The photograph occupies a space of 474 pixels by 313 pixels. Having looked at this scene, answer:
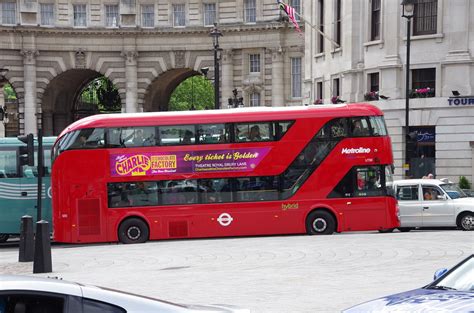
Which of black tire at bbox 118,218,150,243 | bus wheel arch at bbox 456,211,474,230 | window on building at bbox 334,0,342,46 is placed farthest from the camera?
window on building at bbox 334,0,342,46

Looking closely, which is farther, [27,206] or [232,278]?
[27,206]

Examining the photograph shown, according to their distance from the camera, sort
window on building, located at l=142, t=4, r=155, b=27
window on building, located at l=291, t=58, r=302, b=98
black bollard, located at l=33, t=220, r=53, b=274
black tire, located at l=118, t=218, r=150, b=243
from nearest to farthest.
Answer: black bollard, located at l=33, t=220, r=53, b=274, black tire, located at l=118, t=218, r=150, b=243, window on building, located at l=291, t=58, r=302, b=98, window on building, located at l=142, t=4, r=155, b=27

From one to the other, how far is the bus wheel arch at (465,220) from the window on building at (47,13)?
4310cm

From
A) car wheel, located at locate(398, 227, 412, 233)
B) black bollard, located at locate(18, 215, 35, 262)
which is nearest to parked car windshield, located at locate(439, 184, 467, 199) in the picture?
car wheel, located at locate(398, 227, 412, 233)

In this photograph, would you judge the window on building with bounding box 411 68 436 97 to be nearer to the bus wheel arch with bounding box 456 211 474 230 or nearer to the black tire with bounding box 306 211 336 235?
the bus wheel arch with bounding box 456 211 474 230

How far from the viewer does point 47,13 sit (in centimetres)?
6197

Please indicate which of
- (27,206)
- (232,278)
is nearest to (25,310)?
(232,278)

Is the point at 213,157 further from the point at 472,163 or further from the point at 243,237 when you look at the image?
the point at 472,163

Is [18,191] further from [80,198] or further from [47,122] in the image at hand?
[47,122]

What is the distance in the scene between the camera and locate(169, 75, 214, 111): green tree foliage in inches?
4008

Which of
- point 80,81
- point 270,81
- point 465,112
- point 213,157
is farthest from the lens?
point 80,81

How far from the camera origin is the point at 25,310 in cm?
576

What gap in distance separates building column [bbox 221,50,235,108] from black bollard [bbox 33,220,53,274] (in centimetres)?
4508

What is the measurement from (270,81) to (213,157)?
3726cm
